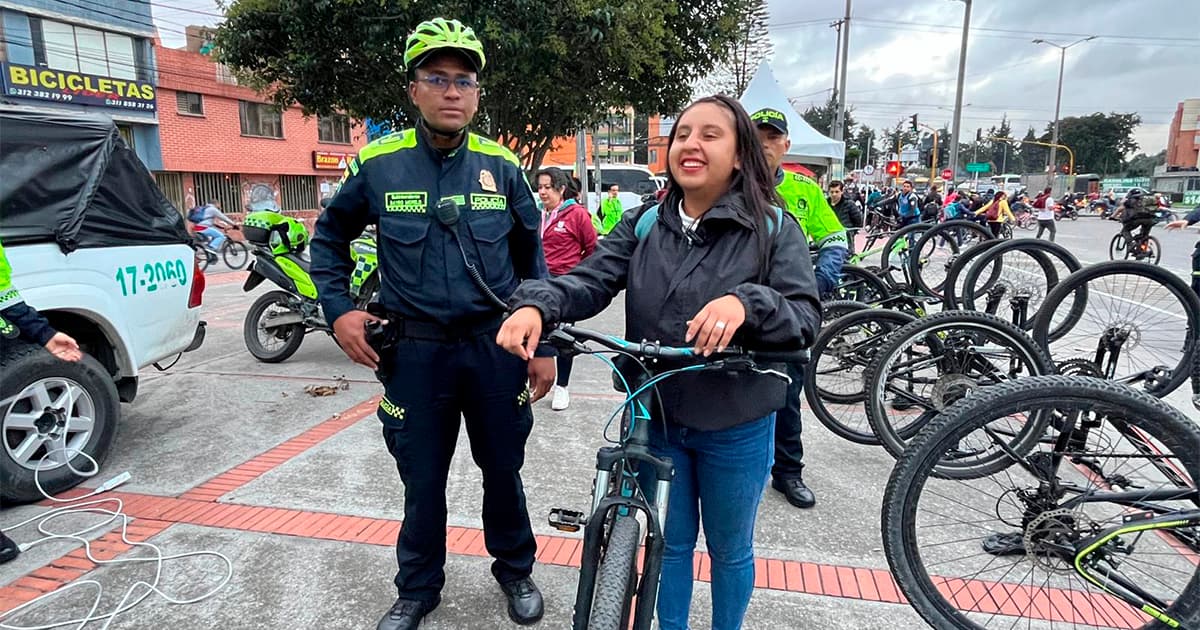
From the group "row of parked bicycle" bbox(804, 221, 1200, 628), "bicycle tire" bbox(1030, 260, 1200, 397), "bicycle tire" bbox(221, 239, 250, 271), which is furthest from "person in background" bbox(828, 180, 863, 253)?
"bicycle tire" bbox(221, 239, 250, 271)

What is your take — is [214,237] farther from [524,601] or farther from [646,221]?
[646,221]

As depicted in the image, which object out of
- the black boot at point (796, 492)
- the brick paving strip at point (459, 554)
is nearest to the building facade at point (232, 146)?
the brick paving strip at point (459, 554)

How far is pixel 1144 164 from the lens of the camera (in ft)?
275

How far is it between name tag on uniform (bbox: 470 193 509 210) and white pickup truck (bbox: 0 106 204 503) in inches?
93.9

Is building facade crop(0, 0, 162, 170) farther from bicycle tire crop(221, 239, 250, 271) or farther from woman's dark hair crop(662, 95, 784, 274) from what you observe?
woman's dark hair crop(662, 95, 784, 274)

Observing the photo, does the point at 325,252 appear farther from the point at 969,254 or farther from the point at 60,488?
the point at 969,254

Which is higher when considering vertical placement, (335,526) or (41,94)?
(41,94)

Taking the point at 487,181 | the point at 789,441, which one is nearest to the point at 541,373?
the point at 487,181

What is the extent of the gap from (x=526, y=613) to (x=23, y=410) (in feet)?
9.27

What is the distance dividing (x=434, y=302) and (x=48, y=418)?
2642 millimetres

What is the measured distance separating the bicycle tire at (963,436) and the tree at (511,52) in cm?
735

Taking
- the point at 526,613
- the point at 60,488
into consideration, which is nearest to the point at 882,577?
the point at 526,613

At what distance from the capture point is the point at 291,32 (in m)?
8.87

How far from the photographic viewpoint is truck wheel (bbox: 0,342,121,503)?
327 centimetres
